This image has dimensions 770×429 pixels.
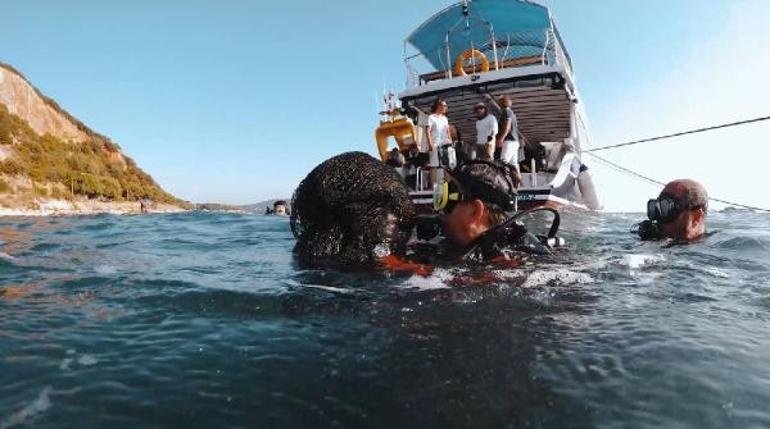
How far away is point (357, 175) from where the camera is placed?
3.46 m

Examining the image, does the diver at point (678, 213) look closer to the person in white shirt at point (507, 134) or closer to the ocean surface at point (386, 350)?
the ocean surface at point (386, 350)

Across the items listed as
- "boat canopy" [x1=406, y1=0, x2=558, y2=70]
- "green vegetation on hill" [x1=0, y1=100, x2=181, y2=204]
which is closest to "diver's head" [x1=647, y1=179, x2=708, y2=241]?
"boat canopy" [x1=406, y1=0, x2=558, y2=70]

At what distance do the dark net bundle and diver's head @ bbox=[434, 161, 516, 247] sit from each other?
37cm

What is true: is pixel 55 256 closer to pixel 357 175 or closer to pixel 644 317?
pixel 357 175

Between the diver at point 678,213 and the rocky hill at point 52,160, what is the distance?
3188 cm

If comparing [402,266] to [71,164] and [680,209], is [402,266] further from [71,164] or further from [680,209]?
[71,164]

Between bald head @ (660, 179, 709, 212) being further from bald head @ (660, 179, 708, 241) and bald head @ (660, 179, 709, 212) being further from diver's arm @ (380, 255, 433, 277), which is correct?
diver's arm @ (380, 255, 433, 277)

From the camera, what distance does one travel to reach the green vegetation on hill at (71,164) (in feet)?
103

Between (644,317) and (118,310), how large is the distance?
2866 mm

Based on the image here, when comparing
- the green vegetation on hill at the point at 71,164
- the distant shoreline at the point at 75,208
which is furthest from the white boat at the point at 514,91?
the green vegetation on hill at the point at 71,164

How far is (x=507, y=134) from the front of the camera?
10.3 m

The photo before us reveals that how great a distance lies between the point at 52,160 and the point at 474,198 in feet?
134

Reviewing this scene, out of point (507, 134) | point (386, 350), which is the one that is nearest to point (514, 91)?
point (507, 134)

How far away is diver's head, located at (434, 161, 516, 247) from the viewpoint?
3.37 m
